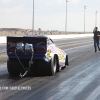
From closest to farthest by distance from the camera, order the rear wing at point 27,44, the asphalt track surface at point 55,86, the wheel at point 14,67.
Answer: the asphalt track surface at point 55,86 < the rear wing at point 27,44 < the wheel at point 14,67

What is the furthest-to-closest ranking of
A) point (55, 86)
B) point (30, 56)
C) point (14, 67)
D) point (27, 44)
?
point (14, 67) < point (30, 56) < point (27, 44) < point (55, 86)

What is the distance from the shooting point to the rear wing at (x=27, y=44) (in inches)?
454

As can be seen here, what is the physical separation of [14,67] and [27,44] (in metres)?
1.11

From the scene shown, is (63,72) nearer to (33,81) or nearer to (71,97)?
(33,81)

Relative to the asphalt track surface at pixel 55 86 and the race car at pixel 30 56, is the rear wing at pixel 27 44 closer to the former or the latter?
the race car at pixel 30 56

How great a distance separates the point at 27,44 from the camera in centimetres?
1155

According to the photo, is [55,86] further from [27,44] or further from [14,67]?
[14,67]

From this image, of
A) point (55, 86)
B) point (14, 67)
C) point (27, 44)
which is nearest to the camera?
point (55, 86)

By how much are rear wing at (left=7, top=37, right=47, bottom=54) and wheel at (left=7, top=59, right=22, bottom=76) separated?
1.64 ft

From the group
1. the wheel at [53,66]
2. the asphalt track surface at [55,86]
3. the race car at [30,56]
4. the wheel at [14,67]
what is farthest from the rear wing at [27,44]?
the asphalt track surface at [55,86]

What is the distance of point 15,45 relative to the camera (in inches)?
461

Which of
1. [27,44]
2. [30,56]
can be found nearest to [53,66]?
[30,56]

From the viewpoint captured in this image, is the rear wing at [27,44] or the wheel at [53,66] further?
the wheel at [53,66]

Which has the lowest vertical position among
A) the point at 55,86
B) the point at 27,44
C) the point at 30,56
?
the point at 55,86
